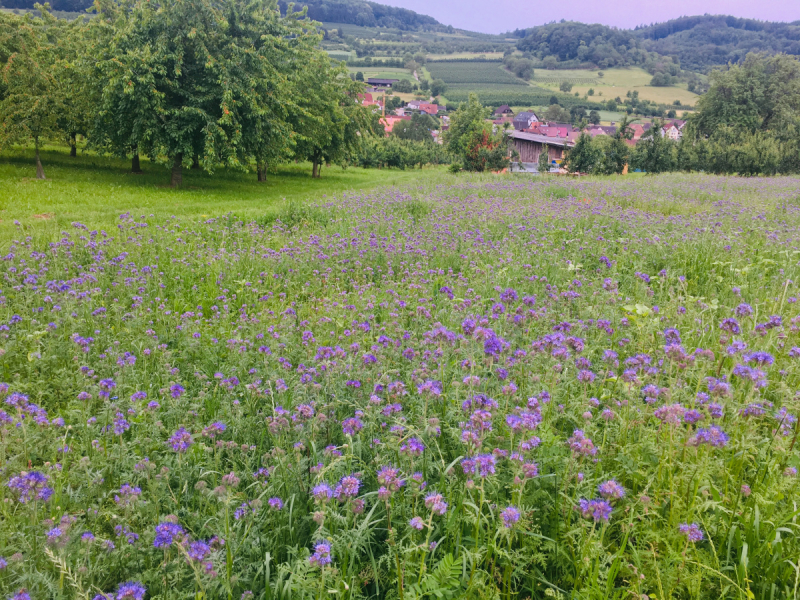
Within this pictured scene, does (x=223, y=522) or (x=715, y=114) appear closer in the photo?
(x=223, y=522)

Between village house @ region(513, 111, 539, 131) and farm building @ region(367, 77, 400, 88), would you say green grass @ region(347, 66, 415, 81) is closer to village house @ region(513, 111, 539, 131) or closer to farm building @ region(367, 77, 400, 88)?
farm building @ region(367, 77, 400, 88)

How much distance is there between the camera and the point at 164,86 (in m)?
19.8

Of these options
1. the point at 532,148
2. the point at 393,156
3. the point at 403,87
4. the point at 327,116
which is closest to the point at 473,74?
the point at 403,87

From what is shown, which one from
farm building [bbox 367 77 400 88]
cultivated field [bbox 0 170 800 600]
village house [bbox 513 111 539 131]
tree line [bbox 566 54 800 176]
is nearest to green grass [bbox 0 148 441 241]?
cultivated field [bbox 0 170 800 600]

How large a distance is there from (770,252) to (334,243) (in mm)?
8091

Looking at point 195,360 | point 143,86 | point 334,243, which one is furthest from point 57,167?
point 195,360

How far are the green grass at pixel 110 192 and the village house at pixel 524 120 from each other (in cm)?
8877

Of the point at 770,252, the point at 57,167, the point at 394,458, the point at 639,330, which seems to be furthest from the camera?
the point at 57,167

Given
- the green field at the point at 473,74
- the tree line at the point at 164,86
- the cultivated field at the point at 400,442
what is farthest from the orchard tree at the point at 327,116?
the green field at the point at 473,74

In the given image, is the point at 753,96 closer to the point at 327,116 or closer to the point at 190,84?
the point at 327,116

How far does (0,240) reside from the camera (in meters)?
9.07

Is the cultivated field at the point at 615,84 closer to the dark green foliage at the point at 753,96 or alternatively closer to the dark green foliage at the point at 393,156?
the dark green foliage at the point at 753,96

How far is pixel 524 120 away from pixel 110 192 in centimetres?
10605

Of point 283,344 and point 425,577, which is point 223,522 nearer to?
point 425,577
